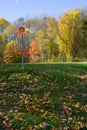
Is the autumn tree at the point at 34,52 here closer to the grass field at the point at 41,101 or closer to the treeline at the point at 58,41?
the treeline at the point at 58,41

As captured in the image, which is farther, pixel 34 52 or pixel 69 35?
pixel 34 52

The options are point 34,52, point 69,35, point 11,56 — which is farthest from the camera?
point 34,52

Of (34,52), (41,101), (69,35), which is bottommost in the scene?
(41,101)

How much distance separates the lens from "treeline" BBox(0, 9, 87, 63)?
38.0 metres

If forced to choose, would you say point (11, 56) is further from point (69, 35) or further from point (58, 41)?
point (69, 35)

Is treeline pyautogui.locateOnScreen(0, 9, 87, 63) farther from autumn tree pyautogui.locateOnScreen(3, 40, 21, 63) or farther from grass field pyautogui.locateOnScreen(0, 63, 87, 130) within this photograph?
grass field pyautogui.locateOnScreen(0, 63, 87, 130)

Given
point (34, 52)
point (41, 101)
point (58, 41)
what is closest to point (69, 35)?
point (58, 41)

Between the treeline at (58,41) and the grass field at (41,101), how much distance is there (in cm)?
2489

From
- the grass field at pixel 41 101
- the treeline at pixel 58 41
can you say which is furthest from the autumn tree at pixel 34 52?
the grass field at pixel 41 101

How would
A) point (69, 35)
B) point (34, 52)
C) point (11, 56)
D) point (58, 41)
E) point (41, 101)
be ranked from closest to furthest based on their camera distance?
point (41, 101) < point (11, 56) < point (69, 35) < point (58, 41) < point (34, 52)

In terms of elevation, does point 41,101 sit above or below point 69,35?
below

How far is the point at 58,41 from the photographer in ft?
129

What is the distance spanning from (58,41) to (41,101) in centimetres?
3185

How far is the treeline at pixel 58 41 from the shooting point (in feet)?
125
